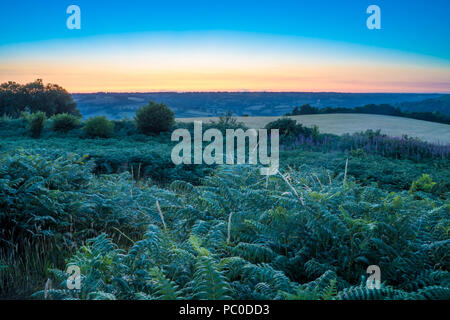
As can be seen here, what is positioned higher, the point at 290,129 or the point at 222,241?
the point at 290,129

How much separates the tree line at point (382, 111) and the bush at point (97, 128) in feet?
39.4

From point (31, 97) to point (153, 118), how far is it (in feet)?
60.3

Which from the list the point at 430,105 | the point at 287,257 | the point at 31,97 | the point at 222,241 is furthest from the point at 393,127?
the point at 31,97

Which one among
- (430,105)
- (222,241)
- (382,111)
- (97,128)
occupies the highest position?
(430,105)

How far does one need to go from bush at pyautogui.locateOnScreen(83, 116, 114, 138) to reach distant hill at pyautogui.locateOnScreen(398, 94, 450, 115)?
58.4ft

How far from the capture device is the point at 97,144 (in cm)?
1209

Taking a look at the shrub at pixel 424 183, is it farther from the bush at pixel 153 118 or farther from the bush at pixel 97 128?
the bush at pixel 97 128

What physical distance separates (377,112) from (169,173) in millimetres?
25114

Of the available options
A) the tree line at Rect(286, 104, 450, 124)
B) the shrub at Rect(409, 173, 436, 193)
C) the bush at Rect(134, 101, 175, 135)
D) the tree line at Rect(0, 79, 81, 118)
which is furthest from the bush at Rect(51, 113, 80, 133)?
the tree line at Rect(0, 79, 81, 118)

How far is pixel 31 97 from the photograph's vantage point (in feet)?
92.3

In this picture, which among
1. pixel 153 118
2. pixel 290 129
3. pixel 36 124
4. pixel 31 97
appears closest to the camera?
pixel 36 124

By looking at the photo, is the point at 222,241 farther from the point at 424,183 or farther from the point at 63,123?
the point at 63,123

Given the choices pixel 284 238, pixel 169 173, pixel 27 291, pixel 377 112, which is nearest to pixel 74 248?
pixel 27 291
